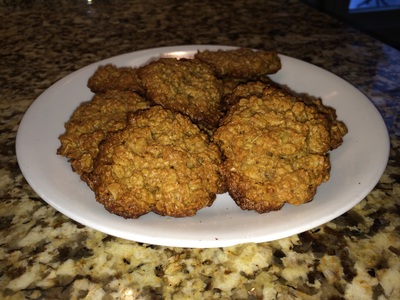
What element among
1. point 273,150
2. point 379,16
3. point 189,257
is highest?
point 273,150

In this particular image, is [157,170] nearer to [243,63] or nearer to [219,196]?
[219,196]

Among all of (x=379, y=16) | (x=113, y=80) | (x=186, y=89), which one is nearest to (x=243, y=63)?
(x=186, y=89)

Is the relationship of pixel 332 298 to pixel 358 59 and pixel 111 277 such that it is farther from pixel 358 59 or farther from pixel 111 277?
pixel 358 59

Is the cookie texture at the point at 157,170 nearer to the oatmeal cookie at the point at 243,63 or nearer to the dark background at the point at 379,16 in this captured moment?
the oatmeal cookie at the point at 243,63

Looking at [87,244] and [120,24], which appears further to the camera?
[120,24]

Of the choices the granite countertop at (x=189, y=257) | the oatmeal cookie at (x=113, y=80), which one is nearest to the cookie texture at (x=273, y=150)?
the granite countertop at (x=189, y=257)

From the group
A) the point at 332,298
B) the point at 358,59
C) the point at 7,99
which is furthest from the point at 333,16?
the point at 332,298
